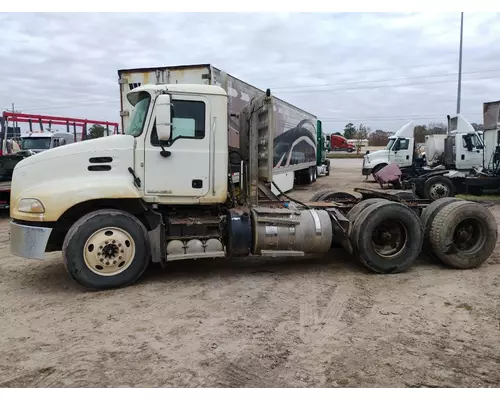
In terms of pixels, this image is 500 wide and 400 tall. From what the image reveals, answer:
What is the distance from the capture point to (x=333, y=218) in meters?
6.67

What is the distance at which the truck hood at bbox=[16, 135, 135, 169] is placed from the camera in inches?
229

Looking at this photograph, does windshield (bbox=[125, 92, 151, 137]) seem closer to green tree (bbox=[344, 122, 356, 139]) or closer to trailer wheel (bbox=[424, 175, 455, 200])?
trailer wheel (bbox=[424, 175, 455, 200])

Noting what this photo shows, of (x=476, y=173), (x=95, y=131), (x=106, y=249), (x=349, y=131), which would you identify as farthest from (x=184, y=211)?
(x=349, y=131)

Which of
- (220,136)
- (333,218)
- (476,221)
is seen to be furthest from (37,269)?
(476,221)

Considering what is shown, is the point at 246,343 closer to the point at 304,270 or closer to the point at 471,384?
the point at 471,384

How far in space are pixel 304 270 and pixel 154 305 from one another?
8.05 feet

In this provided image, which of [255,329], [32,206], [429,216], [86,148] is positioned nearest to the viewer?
[255,329]

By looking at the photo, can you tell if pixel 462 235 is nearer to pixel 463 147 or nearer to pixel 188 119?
pixel 188 119

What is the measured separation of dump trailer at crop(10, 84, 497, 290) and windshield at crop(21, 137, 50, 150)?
45.9 ft

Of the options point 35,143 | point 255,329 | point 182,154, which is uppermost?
point 35,143

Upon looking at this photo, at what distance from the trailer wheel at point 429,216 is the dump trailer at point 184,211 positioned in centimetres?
2

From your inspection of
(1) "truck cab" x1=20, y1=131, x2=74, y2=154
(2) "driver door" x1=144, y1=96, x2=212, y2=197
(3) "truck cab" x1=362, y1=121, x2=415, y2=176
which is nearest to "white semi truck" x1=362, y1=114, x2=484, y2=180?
(3) "truck cab" x1=362, y1=121, x2=415, y2=176

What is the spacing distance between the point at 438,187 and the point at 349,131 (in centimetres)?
8442

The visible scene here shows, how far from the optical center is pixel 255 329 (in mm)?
4602
